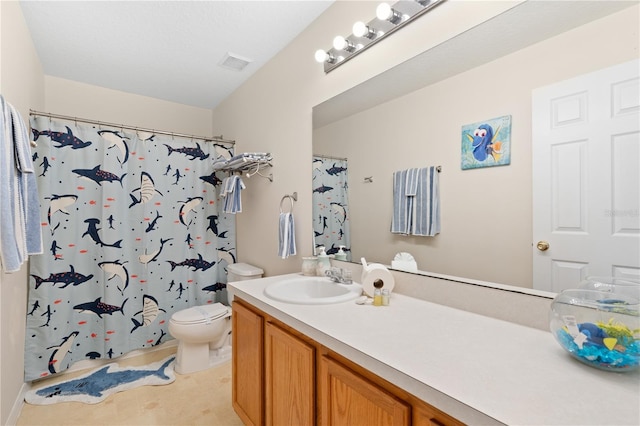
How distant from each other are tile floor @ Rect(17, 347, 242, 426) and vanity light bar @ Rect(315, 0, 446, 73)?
7.13ft

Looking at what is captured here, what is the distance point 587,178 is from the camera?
35.2 inches

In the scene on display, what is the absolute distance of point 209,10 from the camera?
183cm

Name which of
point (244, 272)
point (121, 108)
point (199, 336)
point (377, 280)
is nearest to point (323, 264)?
point (377, 280)

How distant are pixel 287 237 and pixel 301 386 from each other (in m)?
1.04

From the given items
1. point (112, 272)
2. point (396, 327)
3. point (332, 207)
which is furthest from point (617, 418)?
point (112, 272)

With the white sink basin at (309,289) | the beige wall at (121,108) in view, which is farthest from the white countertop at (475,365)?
the beige wall at (121,108)

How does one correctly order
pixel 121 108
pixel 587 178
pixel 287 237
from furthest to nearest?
1. pixel 121 108
2. pixel 287 237
3. pixel 587 178

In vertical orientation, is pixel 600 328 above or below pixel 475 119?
below

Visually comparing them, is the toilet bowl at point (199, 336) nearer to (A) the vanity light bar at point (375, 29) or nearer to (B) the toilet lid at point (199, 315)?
(B) the toilet lid at point (199, 315)

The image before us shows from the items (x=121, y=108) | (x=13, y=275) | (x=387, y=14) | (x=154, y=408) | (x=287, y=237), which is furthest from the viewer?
(x=121, y=108)

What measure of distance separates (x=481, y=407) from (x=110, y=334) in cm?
278

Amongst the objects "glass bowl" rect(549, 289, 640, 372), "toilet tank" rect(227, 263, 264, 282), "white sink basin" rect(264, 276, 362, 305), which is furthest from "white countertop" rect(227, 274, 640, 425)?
"toilet tank" rect(227, 263, 264, 282)

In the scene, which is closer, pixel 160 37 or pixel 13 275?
pixel 13 275

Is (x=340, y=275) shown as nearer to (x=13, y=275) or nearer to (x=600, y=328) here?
(x=600, y=328)
